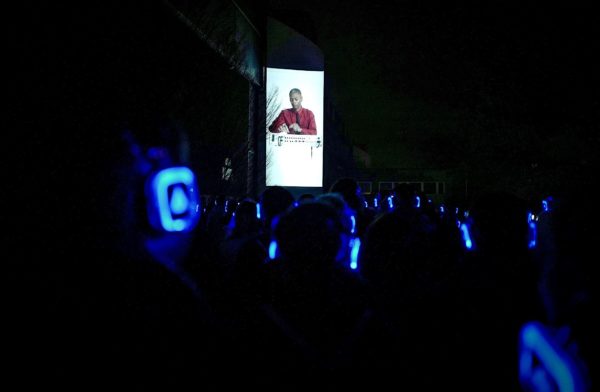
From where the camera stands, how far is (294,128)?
2462 centimetres

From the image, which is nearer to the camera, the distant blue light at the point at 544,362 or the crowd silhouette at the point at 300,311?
the distant blue light at the point at 544,362

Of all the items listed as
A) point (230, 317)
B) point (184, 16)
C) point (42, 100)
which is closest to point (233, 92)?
point (184, 16)

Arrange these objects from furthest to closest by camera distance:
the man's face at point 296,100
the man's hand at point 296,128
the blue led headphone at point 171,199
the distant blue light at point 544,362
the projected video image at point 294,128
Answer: the man's face at point 296,100 < the man's hand at point 296,128 < the projected video image at point 294,128 < the blue led headphone at point 171,199 < the distant blue light at point 544,362

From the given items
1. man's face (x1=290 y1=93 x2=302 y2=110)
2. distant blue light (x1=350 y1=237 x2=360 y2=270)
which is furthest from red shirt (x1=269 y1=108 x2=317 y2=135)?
distant blue light (x1=350 y1=237 x2=360 y2=270)

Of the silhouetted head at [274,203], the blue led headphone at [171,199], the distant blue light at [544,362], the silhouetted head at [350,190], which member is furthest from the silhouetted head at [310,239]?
the silhouetted head at [350,190]

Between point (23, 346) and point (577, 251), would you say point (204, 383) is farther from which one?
point (577, 251)

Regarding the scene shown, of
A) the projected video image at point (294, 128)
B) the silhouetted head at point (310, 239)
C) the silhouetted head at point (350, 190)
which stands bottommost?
the silhouetted head at point (310, 239)

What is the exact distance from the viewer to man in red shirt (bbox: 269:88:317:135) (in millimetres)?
24297

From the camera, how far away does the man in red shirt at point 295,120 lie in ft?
79.7

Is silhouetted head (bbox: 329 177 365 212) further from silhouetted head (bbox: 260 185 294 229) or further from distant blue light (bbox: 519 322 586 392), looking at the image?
distant blue light (bbox: 519 322 586 392)

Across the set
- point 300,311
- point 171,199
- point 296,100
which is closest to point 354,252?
point 300,311

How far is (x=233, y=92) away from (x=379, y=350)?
18.6 meters

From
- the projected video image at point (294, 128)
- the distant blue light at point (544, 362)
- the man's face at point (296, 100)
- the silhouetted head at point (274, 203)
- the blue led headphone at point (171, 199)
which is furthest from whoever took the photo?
the man's face at point (296, 100)

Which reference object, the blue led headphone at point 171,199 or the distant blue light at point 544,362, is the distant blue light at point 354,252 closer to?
the blue led headphone at point 171,199
